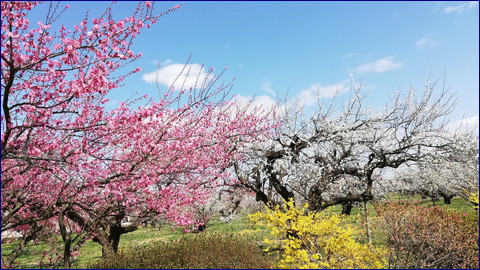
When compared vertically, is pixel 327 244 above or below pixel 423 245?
above

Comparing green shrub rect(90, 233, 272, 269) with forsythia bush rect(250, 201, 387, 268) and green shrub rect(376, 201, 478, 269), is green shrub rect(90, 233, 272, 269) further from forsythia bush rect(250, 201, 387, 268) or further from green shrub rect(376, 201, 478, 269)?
green shrub rect(376, 201, 478, 269)

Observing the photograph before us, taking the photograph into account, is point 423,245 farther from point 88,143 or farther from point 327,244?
point 88,143

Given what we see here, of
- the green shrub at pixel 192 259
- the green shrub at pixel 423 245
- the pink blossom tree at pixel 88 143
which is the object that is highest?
the pink blossom tree at pixel 88 143

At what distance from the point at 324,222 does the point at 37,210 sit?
619 cm

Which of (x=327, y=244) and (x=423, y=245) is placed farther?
(x=423, y=245)

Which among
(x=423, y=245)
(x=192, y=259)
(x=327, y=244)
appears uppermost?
(x=192, y=259)

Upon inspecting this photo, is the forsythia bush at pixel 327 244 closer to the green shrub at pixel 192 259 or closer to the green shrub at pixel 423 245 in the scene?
the green shrub at pixel 423 245

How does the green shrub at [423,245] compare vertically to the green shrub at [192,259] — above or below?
below

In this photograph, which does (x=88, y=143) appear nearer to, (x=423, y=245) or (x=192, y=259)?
(x=192, y=259)

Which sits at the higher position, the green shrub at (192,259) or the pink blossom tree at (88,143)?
the pink blossom tree at (88,143)

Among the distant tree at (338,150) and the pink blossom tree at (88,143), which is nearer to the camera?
the pink blossom tree at (88,143)

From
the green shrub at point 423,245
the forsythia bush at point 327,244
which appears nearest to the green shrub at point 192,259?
the forsythia bush at point 327,244

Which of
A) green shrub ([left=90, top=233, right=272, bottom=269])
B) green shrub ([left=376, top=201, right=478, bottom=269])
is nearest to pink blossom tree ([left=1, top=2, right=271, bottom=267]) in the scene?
green shrub ([left=90, top=233, right=272, bottom=269])

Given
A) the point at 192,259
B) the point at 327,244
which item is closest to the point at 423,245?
the point at 327,244
